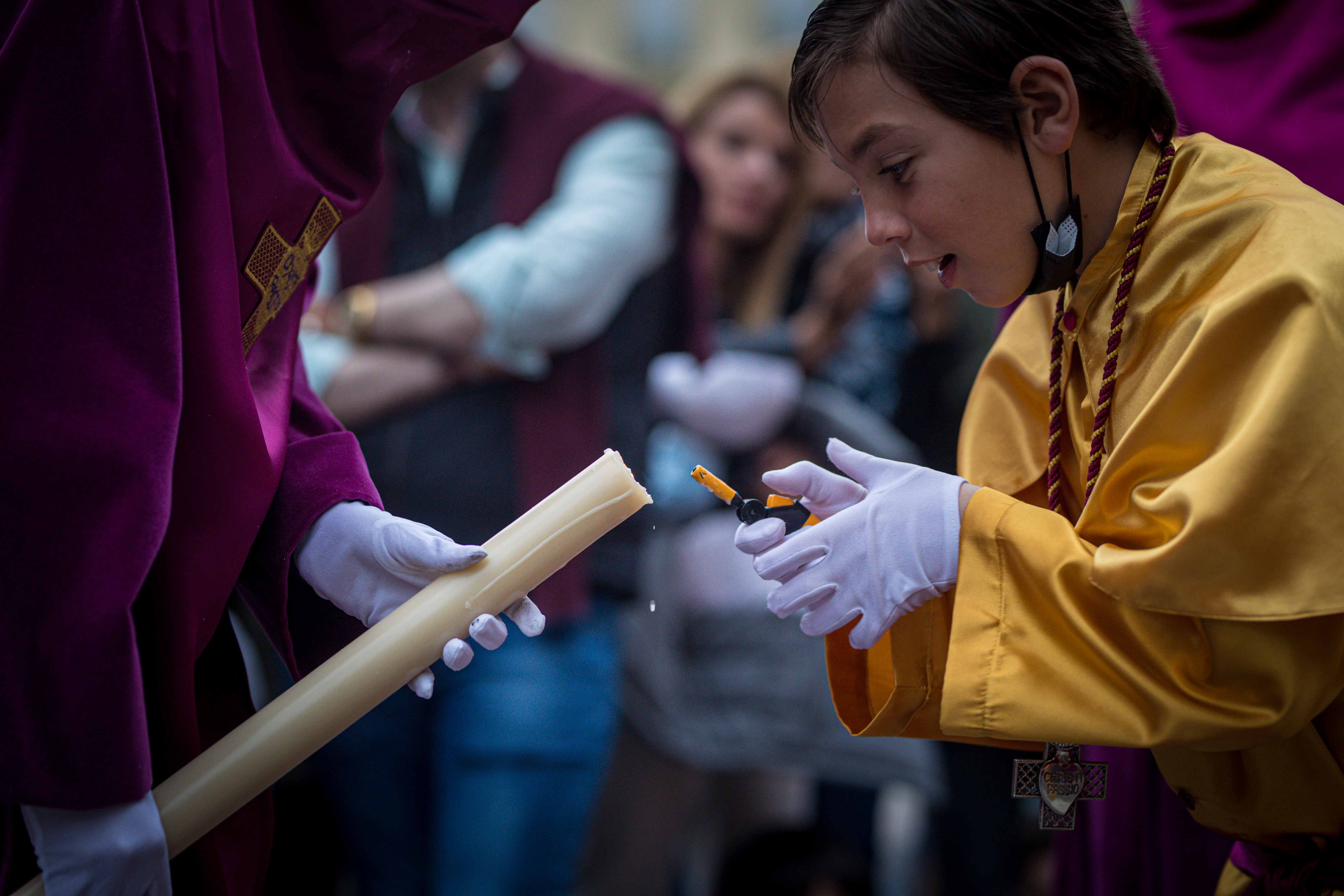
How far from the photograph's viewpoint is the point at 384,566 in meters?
1.10

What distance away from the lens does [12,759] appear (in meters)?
0.87

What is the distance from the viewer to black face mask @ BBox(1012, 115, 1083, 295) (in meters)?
1.10

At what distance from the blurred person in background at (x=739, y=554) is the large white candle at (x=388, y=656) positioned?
1222 millimetres

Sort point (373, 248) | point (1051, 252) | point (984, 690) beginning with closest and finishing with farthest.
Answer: point (984, 690)
point (1051, 252)
point (373, 248)

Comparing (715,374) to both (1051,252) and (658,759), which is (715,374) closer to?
(658,759)

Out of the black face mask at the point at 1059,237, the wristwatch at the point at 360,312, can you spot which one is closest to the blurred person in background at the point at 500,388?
the wristwatch at the point at 360,312

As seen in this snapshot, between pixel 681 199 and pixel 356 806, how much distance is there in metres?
1.34

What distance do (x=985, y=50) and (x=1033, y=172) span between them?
5.1 inches

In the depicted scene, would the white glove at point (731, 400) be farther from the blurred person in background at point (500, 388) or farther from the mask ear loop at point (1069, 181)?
the mask ear loop at point (1069, 181)

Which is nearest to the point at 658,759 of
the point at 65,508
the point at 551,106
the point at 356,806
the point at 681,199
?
the point at 356,806

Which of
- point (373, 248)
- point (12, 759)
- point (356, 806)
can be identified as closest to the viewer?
point (12, 759)

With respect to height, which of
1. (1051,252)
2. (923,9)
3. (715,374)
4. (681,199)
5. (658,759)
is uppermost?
(923,9)

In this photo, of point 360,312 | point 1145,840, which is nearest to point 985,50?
point 1145,840

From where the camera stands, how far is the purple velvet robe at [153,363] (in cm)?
88
